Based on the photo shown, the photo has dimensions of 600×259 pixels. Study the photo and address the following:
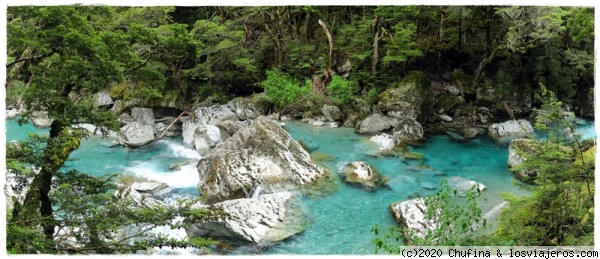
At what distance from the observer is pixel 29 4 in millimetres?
5012

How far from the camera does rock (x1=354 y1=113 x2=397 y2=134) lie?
38.0ft

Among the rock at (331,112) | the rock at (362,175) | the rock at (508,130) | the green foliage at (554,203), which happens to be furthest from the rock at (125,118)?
the green foliage at (554,203)

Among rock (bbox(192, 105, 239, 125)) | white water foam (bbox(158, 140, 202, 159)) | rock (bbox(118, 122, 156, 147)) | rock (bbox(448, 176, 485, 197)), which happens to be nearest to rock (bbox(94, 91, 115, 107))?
rock (bbox(192, 105, 239, 125))

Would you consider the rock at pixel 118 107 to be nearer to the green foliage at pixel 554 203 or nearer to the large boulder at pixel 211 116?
the large boulder at pixel 211 116

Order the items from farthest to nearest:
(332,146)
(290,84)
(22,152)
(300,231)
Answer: (290,84), (332,146), (300,231), (22,152)

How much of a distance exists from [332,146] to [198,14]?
25.4ft

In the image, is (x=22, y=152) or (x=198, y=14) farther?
(x=198, y=14)

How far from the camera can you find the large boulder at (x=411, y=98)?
12227 millimetres

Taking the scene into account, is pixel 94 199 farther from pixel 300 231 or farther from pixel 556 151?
pixel 556 151

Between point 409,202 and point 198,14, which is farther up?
point 198,14

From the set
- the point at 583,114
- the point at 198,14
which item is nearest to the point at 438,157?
the point at 583,114

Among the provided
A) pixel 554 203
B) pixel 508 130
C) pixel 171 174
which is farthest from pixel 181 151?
pixel 554 203

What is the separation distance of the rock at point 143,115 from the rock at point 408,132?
6386mm

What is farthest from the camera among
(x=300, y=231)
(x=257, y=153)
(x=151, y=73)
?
(x=257, y=153)
